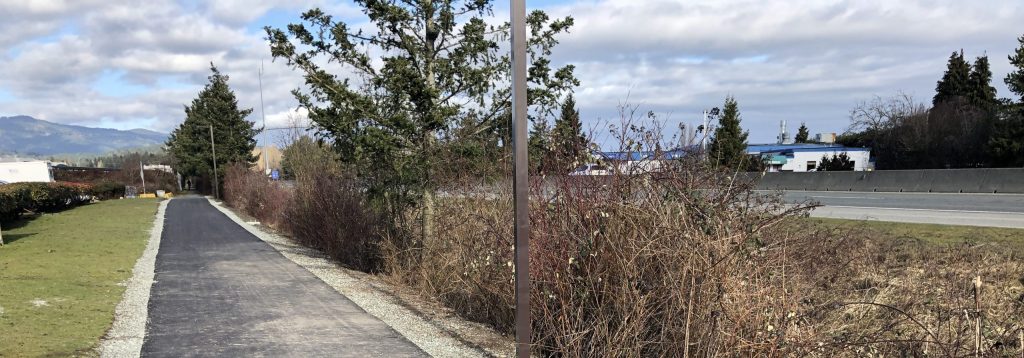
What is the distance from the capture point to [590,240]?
5027 mm

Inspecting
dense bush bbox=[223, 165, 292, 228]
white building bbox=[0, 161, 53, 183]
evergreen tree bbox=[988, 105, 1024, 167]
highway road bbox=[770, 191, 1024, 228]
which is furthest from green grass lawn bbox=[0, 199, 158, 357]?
evergreen tree bbox=[988, 105, 1024, 167]

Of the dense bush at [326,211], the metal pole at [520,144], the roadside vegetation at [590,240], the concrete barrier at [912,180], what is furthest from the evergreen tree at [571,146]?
the concrete barrier at [912,180]

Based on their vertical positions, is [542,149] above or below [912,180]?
above

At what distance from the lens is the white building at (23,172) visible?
39688 mm

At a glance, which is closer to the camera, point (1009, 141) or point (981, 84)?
point (1009, 141)

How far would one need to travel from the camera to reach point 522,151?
409cm

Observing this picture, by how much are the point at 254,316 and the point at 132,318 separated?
1328mm

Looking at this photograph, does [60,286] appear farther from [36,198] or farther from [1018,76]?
[1018,76]

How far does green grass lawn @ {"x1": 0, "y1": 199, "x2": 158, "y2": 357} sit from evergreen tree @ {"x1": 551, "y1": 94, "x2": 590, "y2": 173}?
4.54 metres

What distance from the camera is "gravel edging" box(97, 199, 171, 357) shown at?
595 cm

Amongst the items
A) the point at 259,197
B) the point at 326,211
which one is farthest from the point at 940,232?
the point at 259,197

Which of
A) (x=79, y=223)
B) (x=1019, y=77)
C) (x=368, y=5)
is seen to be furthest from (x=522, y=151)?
(x=1019, y=77)

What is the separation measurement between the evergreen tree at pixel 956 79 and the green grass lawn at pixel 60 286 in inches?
2296

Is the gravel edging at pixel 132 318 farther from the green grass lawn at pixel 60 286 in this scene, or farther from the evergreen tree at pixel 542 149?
the evergreen tree at pixel 542 149
